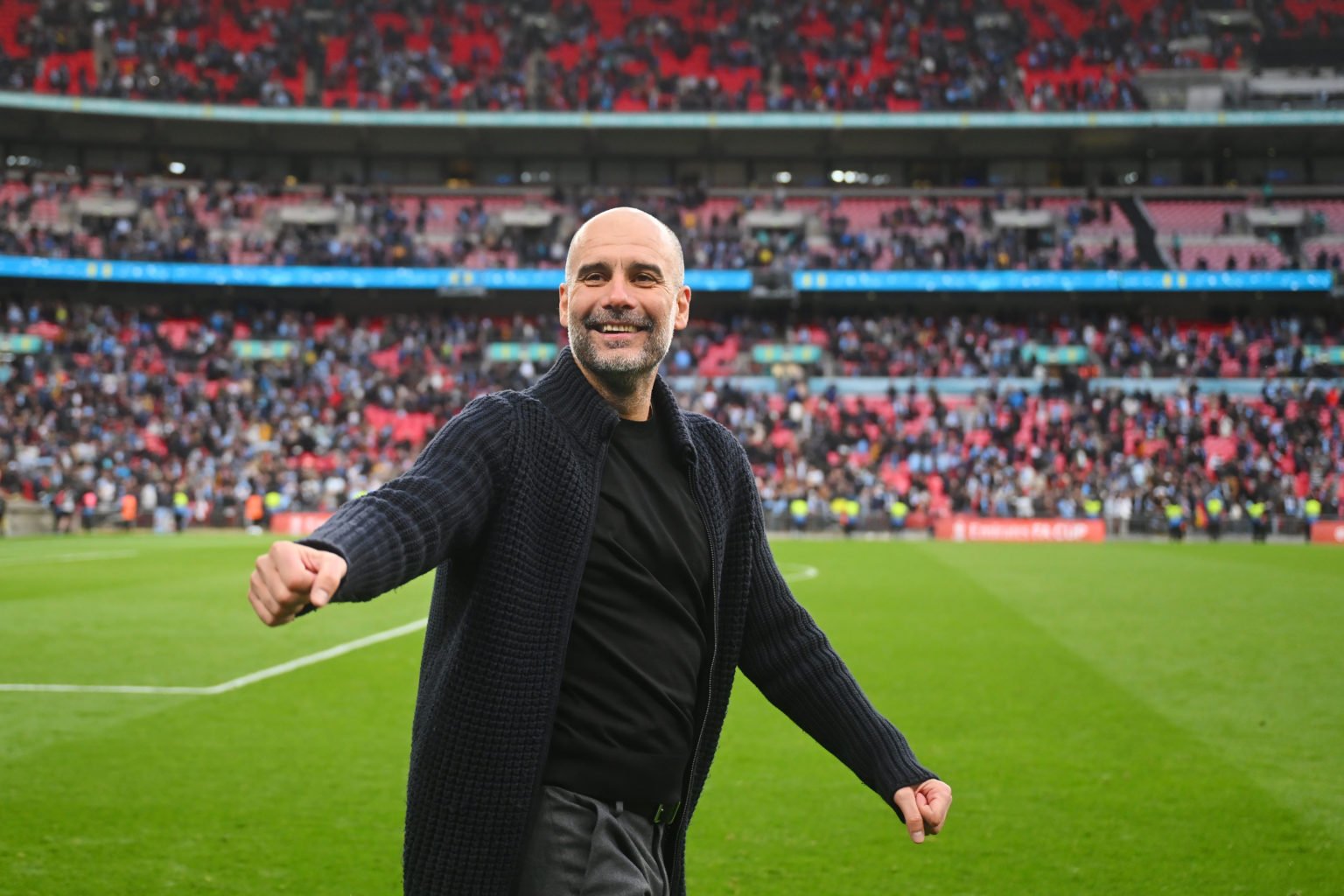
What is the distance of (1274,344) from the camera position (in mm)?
45812

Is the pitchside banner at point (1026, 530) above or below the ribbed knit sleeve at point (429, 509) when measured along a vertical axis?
below

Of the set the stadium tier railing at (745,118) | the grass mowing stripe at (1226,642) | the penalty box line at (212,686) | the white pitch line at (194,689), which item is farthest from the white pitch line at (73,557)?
the stadium tier railing at (745,118)

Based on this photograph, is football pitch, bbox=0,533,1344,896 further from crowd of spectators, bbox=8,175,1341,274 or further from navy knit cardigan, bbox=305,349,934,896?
crowd of spectators, bbox=8,175,1341,274

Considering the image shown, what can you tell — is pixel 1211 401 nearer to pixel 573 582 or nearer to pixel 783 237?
pixel 783 237

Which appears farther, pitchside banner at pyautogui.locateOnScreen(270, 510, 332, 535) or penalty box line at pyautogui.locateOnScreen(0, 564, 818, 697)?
pitchside banner at pyautogui.locateOnScreen(270, 510, 332, 535)

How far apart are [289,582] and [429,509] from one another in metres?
0.44

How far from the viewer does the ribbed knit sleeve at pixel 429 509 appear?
2.32 metres

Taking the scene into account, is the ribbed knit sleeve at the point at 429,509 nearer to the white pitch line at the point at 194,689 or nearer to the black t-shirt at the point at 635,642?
the black t-shirt at the point at 635,642

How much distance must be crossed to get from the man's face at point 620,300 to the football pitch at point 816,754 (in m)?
3.64

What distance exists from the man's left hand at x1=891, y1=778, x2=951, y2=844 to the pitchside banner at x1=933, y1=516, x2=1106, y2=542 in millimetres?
32649

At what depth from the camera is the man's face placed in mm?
2871

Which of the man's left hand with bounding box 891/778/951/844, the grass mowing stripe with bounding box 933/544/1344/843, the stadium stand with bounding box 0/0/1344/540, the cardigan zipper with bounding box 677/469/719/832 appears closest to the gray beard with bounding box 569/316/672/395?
the cardigan zipper with bounding box 677/469/719/832

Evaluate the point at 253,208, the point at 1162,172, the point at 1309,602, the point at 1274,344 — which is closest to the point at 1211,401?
the point at 1274,344

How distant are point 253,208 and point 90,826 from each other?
4896 centimetres
